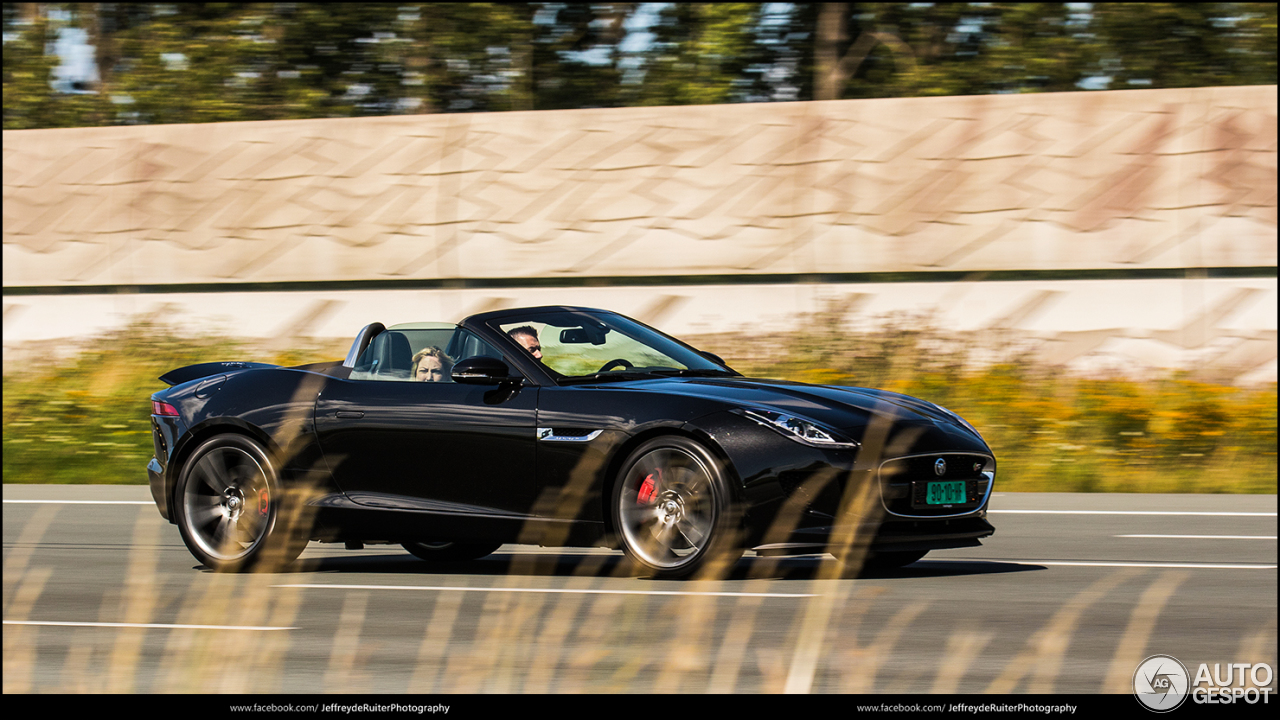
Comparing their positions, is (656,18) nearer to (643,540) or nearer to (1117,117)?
(1117,117)

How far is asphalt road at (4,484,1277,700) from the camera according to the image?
19.2 ft

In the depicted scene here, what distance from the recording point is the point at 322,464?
29.0 ft

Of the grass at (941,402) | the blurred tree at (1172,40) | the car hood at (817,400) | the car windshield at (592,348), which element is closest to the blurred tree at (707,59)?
the blurred tree at (1172,40)

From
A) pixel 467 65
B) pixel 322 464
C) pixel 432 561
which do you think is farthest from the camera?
pixel 467 65

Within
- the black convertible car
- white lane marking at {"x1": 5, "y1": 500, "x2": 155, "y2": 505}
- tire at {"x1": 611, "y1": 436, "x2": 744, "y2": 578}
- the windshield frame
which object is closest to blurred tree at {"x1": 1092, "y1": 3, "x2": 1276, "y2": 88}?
white lane marking at {"x1": 5, "y1": 500, "x2": 155, "y2": 505}

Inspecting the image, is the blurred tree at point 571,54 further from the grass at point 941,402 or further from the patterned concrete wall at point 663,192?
the grass at point 941,402

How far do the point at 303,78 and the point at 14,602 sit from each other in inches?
769

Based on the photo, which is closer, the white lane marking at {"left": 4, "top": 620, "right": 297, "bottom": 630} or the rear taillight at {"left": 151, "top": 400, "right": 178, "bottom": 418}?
the white lane marking at {"left": 4, "top": 620, "right": 297, "bottom": 630}

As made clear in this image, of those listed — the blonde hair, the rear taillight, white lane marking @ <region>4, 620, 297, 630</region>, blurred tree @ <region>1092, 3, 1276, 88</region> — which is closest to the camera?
white lane marking @ <region>4, 620, 297, 630</region>

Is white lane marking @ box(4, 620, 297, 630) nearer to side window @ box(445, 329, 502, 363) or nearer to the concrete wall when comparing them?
side window @ box(445, 329, 502, 363)

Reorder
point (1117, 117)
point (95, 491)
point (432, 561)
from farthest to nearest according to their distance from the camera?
point (1117, 117) < point (95, 491) < point (432, 561)

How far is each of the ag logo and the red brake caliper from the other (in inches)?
106

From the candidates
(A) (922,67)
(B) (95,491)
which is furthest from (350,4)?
(B) (95,491)

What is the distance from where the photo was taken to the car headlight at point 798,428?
777 cm
